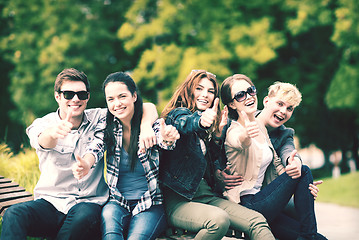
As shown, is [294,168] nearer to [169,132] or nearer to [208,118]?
[208,118]

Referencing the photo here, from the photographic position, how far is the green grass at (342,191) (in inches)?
401

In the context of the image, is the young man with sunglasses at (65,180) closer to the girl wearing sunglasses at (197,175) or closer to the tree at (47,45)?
the girl wearing sunglasses at (197,175)

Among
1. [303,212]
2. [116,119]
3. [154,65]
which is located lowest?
[303,212]

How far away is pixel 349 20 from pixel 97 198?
11.1m

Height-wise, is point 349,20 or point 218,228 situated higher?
point 349,20

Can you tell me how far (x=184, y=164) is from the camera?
10.6ft

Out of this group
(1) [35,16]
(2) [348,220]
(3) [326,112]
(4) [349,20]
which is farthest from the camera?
(3) [326,112]

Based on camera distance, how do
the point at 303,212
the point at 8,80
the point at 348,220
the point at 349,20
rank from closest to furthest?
the point at 303,212 < the point at 348,220 < the point at 349,20 < the point at 8,80

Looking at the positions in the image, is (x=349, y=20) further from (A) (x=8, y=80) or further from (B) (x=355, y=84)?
(A) (x=8, y=80)

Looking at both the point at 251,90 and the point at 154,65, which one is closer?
the point at 251,90

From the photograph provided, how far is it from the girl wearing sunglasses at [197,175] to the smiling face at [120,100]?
1.08ft

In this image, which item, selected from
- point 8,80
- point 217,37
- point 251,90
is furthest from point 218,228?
point 8,80

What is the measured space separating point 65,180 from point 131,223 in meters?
0.68

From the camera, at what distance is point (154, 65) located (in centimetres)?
1338
